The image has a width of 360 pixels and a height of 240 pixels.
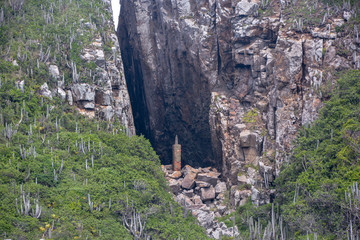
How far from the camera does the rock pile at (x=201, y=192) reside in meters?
52.8

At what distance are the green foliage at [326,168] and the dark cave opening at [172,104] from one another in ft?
56.1

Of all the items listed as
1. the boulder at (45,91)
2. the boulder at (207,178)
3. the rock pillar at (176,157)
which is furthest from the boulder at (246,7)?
the boulder at (45,91)

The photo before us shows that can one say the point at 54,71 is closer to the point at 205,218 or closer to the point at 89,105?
the point at 89,105

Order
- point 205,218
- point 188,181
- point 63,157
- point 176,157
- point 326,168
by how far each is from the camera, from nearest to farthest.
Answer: point 326,168, point 63,157, point 205,218, point 188,181, point 176,157

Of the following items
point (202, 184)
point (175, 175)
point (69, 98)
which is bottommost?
point (202, 184)

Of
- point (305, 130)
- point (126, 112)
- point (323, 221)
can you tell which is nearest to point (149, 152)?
point (126, 112)

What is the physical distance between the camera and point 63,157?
45844 millimetres

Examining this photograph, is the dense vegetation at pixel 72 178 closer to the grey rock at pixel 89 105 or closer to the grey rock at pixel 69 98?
the grey rock at pixel 69 98

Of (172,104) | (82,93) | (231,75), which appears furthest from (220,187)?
(82,93)

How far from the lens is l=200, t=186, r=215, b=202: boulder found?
5741 cm

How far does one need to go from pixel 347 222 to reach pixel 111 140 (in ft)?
78.6

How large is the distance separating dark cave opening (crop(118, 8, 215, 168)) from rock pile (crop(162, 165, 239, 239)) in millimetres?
3797

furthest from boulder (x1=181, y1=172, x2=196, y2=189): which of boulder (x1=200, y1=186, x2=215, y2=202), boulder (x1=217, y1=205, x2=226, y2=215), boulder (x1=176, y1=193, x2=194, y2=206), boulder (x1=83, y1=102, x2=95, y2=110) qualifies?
boulder (x1=83, y1=102, x2=95, y2=110)

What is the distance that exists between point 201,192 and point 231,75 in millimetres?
14715
